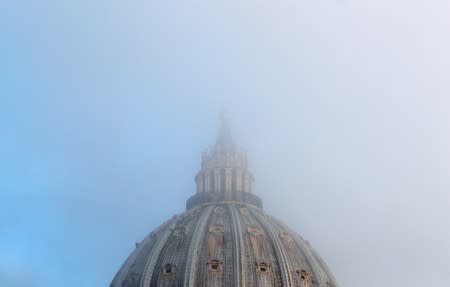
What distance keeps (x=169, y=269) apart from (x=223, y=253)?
4.62 metres

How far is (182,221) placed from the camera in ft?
243

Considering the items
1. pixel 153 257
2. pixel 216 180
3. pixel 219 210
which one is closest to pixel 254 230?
pixel 219 210

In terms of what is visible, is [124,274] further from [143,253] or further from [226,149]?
[226,149]

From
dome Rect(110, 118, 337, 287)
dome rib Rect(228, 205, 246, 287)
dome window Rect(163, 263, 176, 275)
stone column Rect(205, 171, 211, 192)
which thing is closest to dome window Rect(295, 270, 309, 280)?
dome Rect(110, 118, 337, 287)

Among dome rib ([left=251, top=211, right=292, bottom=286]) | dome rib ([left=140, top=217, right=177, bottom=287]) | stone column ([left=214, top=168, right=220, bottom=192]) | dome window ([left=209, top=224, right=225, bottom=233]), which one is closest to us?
dome rib ([left=251, top=211, right=292, bottom=286])

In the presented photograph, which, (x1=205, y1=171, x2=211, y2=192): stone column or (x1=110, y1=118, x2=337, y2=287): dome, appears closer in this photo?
(x1=110, y1=118, x2=337, y2=287): dome

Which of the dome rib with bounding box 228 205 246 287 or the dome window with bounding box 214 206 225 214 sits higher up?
the dome window with bounding box 214 206 225 214

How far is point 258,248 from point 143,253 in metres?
10.4

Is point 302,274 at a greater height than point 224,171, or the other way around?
point 224,171

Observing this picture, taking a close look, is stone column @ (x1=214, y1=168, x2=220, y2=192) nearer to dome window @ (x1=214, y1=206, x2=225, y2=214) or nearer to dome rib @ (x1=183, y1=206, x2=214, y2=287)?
dome window @ (x1=214, y1=206, x2=225, y2=214)

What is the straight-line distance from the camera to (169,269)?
220ft

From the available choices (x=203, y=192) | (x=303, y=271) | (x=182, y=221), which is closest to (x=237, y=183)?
(x=203, y=192)

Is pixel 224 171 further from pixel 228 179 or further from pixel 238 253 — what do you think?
pixel 238 253

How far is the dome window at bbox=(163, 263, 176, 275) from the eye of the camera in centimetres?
6674
